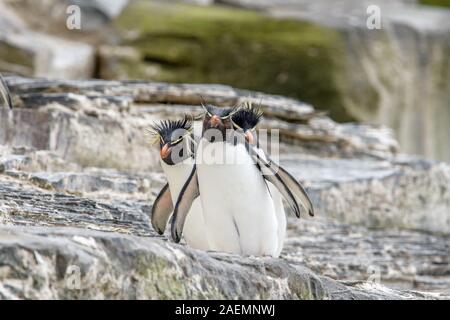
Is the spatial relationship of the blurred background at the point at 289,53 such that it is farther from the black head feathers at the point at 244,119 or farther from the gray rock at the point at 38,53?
the black head feathers at the point at 244,119

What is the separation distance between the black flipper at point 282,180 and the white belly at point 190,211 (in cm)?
48

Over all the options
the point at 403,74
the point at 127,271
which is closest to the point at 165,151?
the point at 127,271

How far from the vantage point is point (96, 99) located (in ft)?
26.5

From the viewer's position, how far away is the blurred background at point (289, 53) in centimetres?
1323

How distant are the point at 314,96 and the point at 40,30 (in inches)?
133

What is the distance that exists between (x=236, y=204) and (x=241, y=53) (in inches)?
337

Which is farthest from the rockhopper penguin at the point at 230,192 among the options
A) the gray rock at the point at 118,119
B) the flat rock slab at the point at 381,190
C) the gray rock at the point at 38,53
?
the gray rock at the point at 38,53

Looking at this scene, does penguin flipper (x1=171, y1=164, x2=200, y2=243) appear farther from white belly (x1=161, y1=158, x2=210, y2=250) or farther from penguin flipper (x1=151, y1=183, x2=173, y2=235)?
penguin flipper (x1=151, y1=183, x2=173, y2=235)

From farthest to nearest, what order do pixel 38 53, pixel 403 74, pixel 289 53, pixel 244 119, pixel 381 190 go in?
pixel 403 74 < pixel 289 53 < pixel 38 53 < pixel 381 190 < pixel 244 119

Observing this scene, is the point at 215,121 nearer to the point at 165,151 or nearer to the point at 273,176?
the point at 273,176

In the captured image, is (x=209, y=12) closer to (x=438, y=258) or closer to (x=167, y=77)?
(x=167, y=77)

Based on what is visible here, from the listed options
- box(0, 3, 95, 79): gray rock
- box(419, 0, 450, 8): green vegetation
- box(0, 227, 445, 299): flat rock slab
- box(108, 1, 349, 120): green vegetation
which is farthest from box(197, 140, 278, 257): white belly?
box(419, 0, 450, 8): green vegetation

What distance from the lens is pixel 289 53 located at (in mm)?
13469
